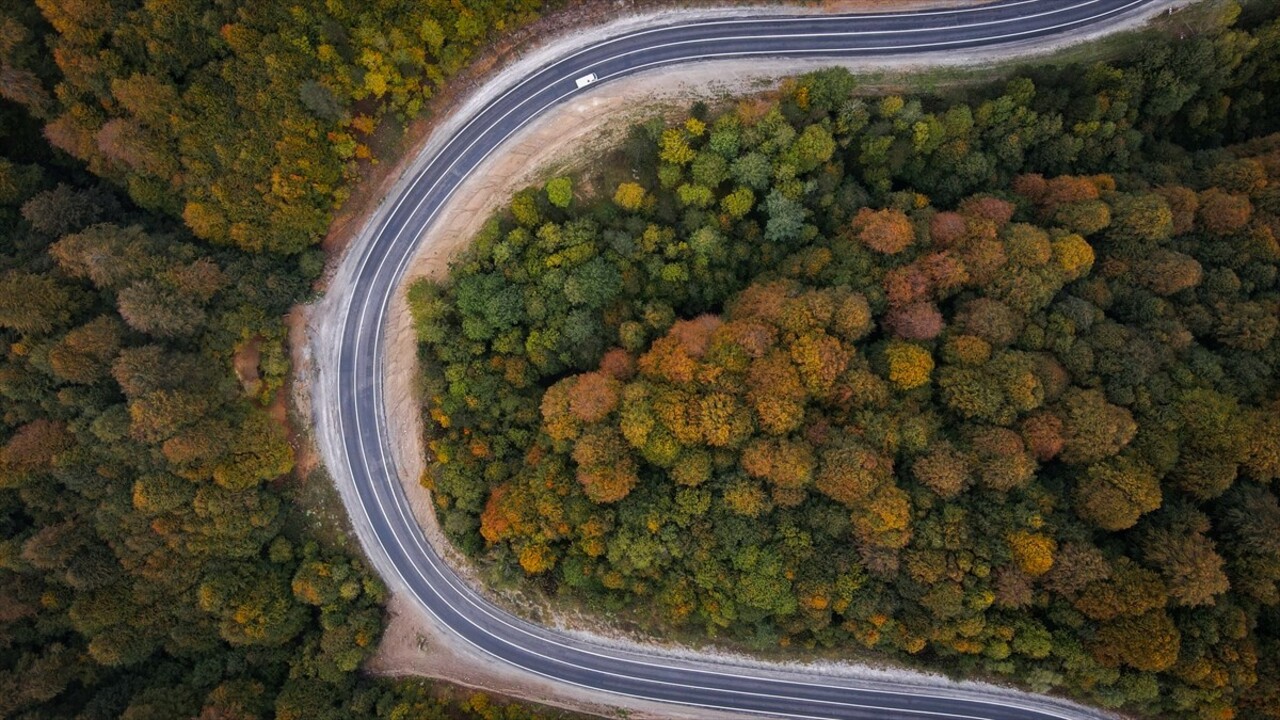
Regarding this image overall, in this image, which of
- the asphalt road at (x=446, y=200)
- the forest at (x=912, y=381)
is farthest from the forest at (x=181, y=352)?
the forest at (x=912, y=381)

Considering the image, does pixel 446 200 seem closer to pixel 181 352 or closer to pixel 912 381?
pixel 181 352

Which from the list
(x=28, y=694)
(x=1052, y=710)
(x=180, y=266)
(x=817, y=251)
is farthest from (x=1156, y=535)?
(x=28, y=694)

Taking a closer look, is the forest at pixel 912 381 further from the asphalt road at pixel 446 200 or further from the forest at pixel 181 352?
the forest at pixel 181 352

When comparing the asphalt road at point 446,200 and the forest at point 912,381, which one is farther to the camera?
the asphalt road at point 446,200

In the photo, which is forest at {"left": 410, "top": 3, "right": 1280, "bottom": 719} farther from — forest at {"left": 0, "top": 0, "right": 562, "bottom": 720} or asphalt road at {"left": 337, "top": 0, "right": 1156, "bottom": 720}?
forest at {"left": 0, "top": 0, "right": 562, "bottom": 720}

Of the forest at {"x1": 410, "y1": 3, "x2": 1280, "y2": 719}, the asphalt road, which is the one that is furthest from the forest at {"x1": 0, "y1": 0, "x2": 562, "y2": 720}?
the forest at {"x1": 410, "y1": 3, "x2": 1280, "y2": 719}

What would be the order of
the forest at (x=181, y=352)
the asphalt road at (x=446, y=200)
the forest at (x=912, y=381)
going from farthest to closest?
the asphalt road at (x=446, y=200), the forest at (x=181, y=352), the forest at (x=912, y=381)

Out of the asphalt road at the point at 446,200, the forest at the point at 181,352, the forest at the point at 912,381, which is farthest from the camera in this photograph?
the asphalt road at the point at 446,200
